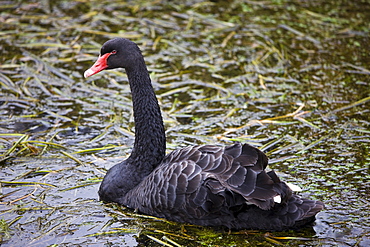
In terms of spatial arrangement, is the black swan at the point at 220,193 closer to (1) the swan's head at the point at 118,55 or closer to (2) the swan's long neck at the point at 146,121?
(2) the swan's long neck at the point at 146,121

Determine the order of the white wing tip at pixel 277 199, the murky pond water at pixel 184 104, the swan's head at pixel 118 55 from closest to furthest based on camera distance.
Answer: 1. the white wing tip at pixel 277 199
2. the murky pond water at pixel 184 104
3. the swan's head at pixel 118 55

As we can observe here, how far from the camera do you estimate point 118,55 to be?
5.16m

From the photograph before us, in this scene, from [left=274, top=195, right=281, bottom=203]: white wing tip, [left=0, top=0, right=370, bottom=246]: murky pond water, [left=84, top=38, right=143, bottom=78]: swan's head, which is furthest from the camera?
[left=84, top=38, right=143, bottom=78]: swan's head

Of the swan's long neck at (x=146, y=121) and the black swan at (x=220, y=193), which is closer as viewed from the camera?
the black swan at (x=220, y=193)

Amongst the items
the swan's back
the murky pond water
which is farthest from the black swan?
the murky pond water

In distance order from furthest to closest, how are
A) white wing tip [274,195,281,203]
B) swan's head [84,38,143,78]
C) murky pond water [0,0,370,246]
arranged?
swan's head [84,38,143,78] < murky pond water [0,0,370,246] < white wing tip [274,195,281,203]

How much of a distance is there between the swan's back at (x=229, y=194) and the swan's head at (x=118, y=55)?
1092 millimetres

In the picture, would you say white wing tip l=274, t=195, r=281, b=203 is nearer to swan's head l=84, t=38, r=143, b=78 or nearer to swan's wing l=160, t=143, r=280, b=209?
swan's wing l=160, t=143, r=280, b=209

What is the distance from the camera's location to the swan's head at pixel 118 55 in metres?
5.11

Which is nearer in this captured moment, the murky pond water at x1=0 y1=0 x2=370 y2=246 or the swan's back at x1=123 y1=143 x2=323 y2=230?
the swan's back at x1=123 y1=143 x2=323 y2=230

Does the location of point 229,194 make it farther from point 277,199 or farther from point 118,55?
point 118,55

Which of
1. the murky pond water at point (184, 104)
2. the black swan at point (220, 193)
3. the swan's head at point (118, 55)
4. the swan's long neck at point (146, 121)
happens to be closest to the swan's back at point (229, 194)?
the black swan at point (220, 193)

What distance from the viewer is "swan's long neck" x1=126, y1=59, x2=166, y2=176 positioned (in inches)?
201

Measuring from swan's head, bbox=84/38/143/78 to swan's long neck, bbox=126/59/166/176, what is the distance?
0.06m
